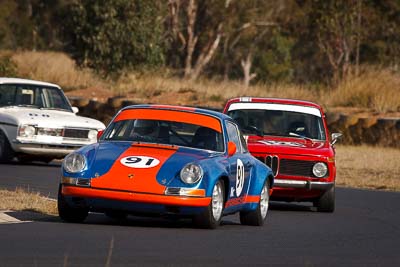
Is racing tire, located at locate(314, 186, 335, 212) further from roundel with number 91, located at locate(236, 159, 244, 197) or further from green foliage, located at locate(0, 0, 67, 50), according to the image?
green foliage, located at locate(0, 0, 67, 50)

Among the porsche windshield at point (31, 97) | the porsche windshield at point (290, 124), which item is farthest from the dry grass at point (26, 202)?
the porsche windshield at point (31, 97)

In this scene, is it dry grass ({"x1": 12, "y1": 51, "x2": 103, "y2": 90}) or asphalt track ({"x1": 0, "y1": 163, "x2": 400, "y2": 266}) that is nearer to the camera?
asphalt track ({"x1": 0, "y1": 163, "x2": 400, "y2": 266})

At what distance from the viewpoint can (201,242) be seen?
1141cm

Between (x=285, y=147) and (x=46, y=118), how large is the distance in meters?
6.62

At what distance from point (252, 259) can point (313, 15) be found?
39.6 m

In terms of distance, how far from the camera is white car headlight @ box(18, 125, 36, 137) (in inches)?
861

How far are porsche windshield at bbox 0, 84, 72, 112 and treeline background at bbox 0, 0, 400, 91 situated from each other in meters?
17.5

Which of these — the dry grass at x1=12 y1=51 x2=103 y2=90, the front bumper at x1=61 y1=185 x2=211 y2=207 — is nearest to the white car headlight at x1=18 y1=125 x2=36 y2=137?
the front bumper at x1=61 y1=185 x2=211 y2=207

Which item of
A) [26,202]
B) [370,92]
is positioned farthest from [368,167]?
[26,202]

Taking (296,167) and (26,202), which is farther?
(296,167)

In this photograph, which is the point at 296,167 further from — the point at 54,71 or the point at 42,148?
the point at 54,71

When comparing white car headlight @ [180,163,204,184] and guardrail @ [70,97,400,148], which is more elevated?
white car headlight @ [180,163,204,184]

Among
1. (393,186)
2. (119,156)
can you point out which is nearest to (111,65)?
(393,186)

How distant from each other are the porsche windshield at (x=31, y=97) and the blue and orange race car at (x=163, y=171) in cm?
956
